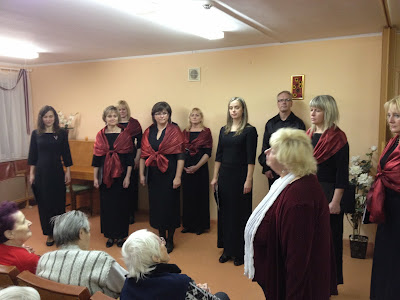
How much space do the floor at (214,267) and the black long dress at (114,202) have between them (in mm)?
199

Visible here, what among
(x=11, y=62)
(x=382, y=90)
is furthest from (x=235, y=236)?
(x=11, y=62)

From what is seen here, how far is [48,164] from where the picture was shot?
3.66m

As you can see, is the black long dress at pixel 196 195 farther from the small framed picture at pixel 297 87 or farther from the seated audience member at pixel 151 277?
the seated audience member at pixel 151 277

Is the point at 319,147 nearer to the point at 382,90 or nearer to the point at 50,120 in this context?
the point at 382,90

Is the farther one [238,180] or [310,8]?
[238,180]

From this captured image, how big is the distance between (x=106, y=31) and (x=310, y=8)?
1.84m

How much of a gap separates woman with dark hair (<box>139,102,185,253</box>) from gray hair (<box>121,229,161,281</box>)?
1931 mm

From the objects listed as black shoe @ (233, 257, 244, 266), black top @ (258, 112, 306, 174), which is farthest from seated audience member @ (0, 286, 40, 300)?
black top @ (258, 112, 306, 174)

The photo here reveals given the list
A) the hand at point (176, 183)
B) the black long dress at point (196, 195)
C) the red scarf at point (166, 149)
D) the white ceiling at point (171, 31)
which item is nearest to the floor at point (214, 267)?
the black long dress at point (196, 195)

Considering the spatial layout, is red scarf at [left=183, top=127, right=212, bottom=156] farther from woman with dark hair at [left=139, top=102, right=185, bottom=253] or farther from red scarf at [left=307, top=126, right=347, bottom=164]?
red scarf at [left=307, top=126, right=347, bottom=164]

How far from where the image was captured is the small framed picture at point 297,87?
3737 mm

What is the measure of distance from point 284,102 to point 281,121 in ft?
0.73

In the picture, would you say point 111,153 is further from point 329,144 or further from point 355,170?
point 355,170

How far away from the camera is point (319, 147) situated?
235 cm
